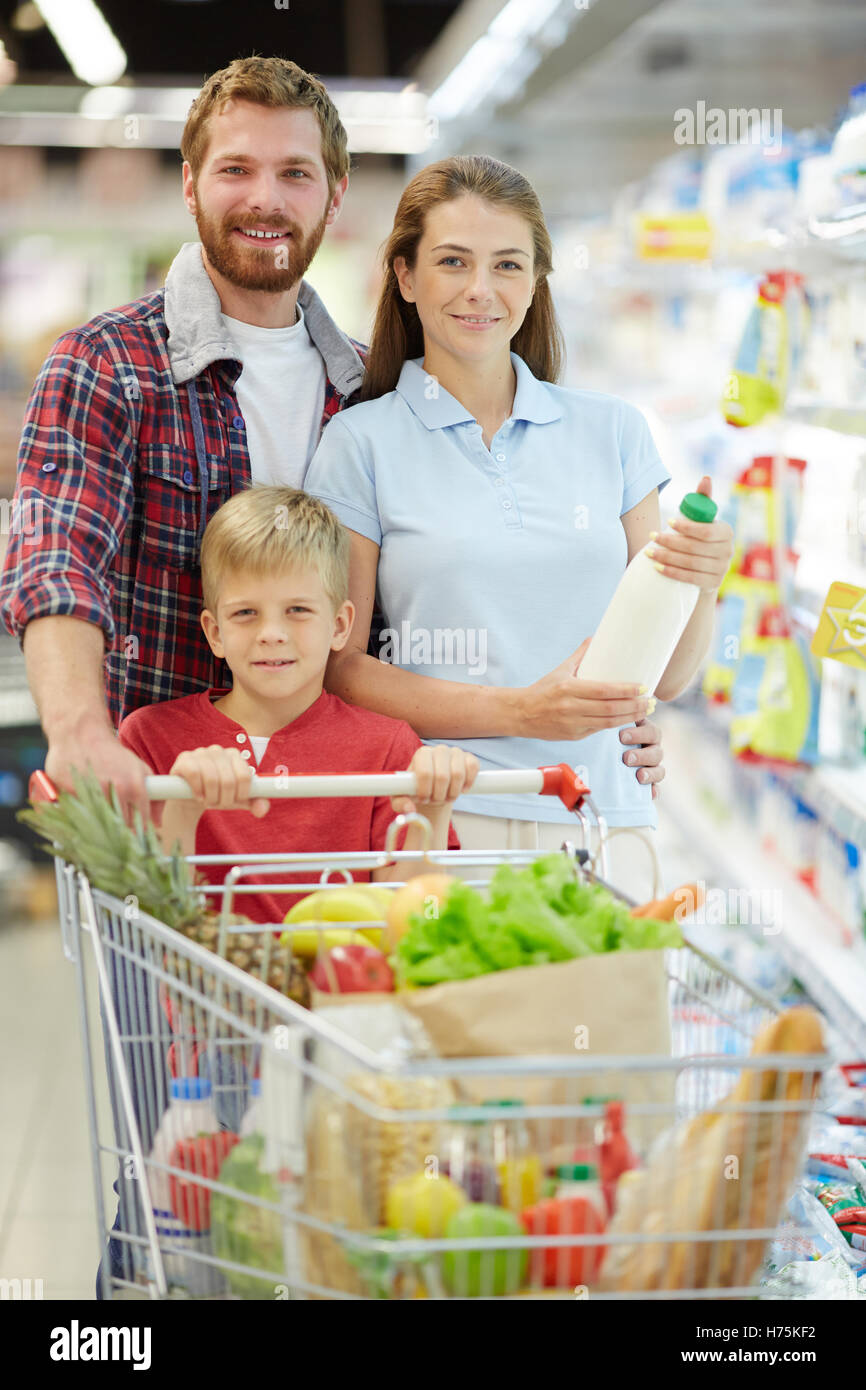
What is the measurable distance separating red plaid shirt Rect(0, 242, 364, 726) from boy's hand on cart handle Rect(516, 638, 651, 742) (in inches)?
21.4

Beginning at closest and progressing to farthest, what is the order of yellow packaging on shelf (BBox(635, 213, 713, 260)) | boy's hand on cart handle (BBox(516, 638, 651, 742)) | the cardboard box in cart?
1. the cardboard box in cart
2. boy's hand on cart handle (BBox(516, 638, 651, 742))
3. yellow packaging on shelf (BBox(635, 213, 713, 260))

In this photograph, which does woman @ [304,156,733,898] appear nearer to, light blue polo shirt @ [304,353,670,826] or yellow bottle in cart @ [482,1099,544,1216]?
light blue polo shirt @ [304,353,670,826]

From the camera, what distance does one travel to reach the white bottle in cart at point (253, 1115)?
123 centimetres

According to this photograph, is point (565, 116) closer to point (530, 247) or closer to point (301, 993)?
point (530, 247)

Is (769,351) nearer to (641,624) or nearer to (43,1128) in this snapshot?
(641,624)

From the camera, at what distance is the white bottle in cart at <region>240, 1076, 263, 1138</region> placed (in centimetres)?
123

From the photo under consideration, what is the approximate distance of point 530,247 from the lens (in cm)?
209

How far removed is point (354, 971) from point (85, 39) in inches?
251

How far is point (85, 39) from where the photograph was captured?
657 cm

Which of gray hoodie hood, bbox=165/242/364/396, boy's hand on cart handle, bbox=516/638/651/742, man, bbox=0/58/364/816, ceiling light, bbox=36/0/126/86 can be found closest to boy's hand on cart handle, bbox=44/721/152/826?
man, bbox=0/58/364/816

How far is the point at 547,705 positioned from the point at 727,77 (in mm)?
4646

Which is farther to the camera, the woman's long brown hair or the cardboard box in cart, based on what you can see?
the woman's long brown hair

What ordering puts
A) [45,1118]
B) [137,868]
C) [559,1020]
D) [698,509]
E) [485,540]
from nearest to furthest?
1. [559,1020]
2. [137,868]
3. [698,509]
4. [485,540]
5. [45,1118]

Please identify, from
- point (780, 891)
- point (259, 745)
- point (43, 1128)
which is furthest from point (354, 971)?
point (43, 1128)
